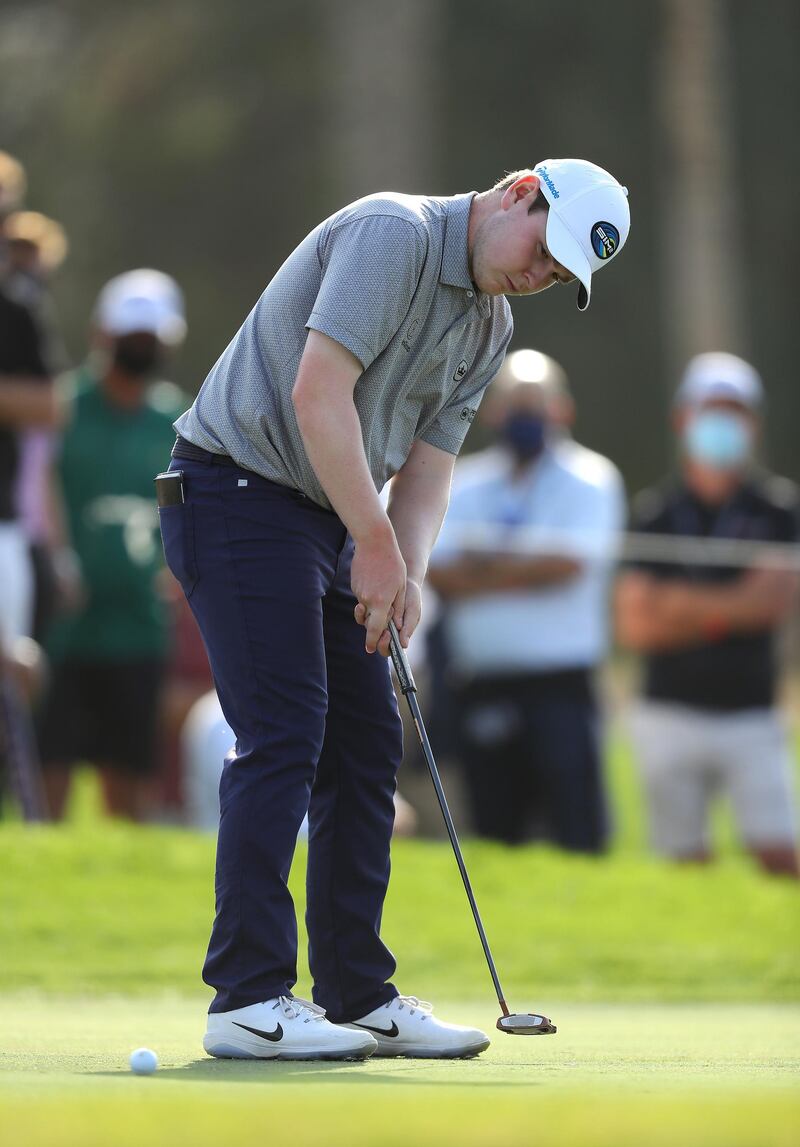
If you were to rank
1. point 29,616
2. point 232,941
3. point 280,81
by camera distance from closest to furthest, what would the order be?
point 232,941, point 29,616, point 280,81

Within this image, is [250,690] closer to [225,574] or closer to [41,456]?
[225,574]

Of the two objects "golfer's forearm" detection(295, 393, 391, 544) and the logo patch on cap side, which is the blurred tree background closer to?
the logo patch on cap side

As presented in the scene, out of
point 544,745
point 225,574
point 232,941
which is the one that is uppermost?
point 544,745

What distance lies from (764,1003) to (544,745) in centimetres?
237

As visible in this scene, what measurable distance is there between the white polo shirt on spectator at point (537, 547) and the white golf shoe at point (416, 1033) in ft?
13.9

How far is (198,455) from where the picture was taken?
4500mm

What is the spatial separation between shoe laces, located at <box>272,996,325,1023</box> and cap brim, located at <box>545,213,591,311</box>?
5.09ft

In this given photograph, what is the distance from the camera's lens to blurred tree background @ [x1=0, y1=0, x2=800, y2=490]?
28.0 m

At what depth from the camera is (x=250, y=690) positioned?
4348mm

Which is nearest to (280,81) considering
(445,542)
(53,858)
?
(445,542)

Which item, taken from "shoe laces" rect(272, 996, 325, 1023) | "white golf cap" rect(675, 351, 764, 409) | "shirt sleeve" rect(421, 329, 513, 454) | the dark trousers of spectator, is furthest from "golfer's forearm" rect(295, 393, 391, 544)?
"white golf cap" rect(675, 351, 764, 409)

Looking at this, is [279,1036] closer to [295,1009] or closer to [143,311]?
[295,1009]

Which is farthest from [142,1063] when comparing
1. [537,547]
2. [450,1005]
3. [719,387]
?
[719,387]

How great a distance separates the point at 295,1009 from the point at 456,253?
1.61 m
